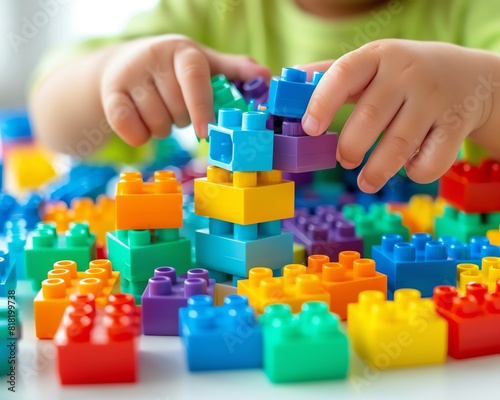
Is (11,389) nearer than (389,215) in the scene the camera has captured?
Yes

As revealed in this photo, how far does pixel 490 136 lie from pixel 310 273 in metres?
0.33

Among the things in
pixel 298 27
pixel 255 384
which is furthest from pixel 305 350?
pixel 298 27

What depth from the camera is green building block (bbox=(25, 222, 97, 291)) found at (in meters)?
0.70

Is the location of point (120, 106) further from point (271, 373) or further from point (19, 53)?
point (19, 53)

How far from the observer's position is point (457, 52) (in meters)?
0.74

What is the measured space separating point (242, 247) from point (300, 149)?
0.35 feet

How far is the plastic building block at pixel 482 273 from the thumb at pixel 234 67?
15.1 inches

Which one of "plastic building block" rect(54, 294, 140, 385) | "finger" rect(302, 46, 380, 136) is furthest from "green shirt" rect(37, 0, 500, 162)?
"plastic building block" rect(54, 294, 140, 385)

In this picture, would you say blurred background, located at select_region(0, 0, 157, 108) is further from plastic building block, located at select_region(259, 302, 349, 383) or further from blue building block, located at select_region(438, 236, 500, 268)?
plastic building block, located at select_region(259, 302, 349, 383)

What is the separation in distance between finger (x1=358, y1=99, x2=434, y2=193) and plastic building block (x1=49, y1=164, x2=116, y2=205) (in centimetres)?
58

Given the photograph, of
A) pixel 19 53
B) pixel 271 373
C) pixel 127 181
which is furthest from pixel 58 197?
pixel 19 53

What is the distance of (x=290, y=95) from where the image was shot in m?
0.62

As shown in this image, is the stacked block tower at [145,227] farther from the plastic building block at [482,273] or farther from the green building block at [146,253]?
the plastic building block at [482,273]

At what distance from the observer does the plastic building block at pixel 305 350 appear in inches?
19.2
